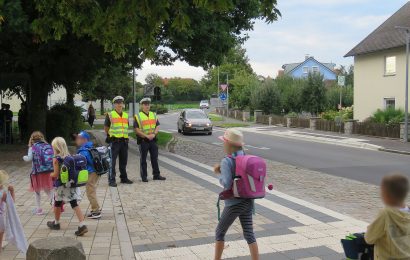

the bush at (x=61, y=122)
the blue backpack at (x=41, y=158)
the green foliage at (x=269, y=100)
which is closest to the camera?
the blue backpack at (x=41, y=158)

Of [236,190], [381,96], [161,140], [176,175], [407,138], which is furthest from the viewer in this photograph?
[381,96]

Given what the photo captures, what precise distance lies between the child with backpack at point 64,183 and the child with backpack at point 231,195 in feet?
7.57

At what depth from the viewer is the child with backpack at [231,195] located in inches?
184

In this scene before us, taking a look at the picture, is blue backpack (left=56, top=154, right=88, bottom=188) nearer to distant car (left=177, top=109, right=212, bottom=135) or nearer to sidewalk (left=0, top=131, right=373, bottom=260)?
sidewalk (left=0, top=131, right=373, bottom=260)

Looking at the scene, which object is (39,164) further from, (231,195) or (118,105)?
(231,195)

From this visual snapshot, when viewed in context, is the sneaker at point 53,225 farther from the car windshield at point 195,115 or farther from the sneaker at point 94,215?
the car windshield at point 195,115

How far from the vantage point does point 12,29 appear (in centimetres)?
1253

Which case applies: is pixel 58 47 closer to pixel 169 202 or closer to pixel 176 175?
pixel 176 175

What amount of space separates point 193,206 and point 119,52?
10.9 ft

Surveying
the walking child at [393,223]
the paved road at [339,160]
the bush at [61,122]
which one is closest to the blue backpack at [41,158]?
the walking child at [393,223]

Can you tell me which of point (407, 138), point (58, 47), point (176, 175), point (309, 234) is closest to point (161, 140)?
point (58, 47)

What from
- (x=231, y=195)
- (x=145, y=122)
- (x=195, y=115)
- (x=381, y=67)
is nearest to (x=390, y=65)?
(x=381, y=67)

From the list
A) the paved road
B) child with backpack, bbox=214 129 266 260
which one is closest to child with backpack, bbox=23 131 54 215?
child with backpack, bbox=214 129 266 260

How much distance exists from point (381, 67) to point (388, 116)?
4.12 metres
